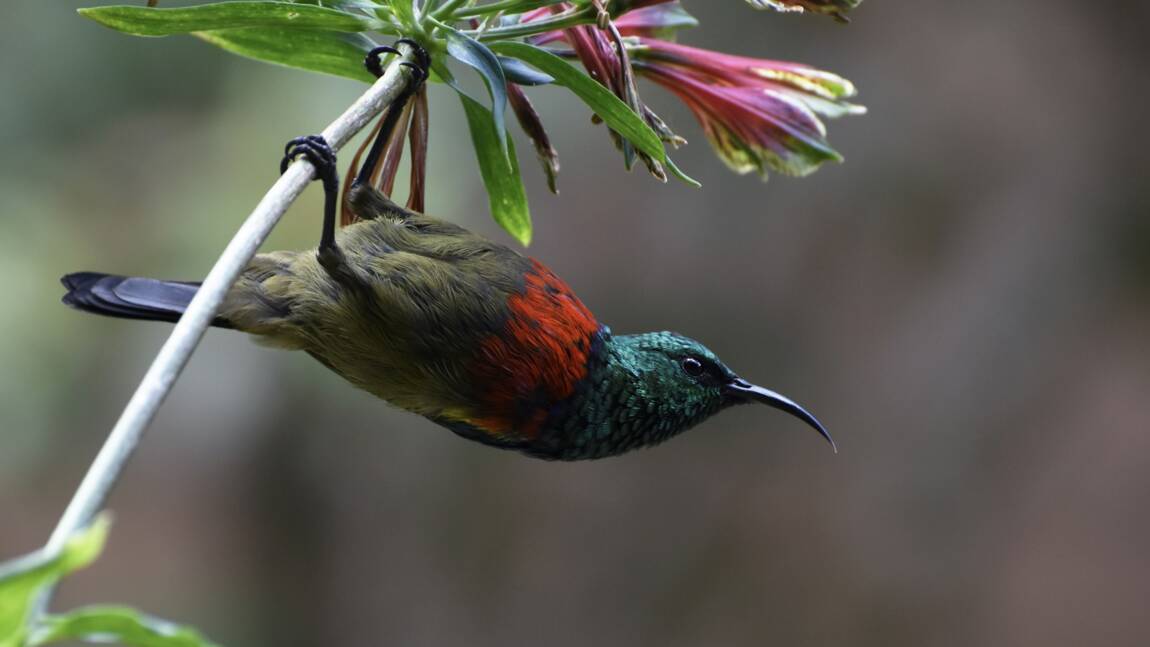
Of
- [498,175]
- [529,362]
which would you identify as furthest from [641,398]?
[498,175]

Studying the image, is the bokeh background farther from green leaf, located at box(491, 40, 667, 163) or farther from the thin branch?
the thin branch

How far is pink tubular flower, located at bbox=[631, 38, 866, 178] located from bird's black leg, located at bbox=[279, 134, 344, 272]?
0.53 m

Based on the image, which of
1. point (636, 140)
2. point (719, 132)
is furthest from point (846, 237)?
point (636, 140)

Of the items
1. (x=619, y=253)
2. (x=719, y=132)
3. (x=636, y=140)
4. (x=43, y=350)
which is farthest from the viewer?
(x=619, y=253)

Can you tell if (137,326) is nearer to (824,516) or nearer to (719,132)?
(824,516)

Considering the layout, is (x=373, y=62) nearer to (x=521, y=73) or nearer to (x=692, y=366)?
(x=521, y=73)

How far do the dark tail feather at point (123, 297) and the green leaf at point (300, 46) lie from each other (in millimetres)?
453

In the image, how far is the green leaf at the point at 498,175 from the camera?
5.83 feet

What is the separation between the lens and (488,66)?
151cm

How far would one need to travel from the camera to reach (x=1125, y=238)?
21.7 feet

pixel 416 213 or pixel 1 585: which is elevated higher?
pixel 416 213

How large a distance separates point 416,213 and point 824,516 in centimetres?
536

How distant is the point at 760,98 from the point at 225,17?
866 millimetres

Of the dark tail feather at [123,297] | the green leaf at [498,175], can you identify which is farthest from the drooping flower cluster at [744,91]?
the dark tail feather at [123,297]
